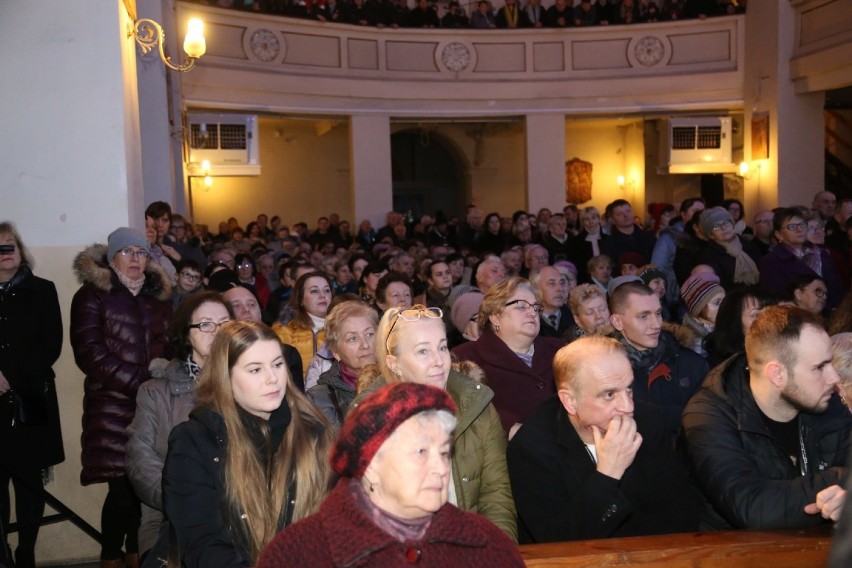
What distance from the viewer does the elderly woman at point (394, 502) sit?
200 cm

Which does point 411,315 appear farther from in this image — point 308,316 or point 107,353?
point 308,316

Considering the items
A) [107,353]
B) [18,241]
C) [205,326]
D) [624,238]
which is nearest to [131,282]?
[107,353]

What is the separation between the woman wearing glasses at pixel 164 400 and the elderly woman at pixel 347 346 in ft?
1.74

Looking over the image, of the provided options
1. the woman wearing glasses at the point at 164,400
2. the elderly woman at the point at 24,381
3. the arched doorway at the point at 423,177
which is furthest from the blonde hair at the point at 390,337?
the arched doorway at the point at 423,177

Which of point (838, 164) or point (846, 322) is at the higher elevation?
point (838, 164)

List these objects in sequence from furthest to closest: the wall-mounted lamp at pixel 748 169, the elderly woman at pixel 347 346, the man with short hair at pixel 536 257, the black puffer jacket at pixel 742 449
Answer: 1. the wall-mounted lamp at pixel 748 169
2. the man with short hair at pixel 536 257
3. the elderly woman at pixel 347 346
4. the black puffer jacket at pixel 742 449

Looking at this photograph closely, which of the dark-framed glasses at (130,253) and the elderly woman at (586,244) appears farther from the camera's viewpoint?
the elderly woman at (586,244)

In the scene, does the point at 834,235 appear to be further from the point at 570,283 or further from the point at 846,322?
the point at 846,322

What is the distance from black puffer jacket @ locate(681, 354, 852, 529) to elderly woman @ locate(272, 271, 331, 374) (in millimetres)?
2844

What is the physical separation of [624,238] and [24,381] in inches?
242

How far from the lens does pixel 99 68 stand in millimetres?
5410

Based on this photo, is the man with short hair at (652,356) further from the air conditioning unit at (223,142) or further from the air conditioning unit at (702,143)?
the air conditioning unit at (702,143)

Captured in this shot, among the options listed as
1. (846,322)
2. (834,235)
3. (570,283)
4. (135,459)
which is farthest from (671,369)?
(834,235)

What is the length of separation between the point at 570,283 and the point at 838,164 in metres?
11.4
